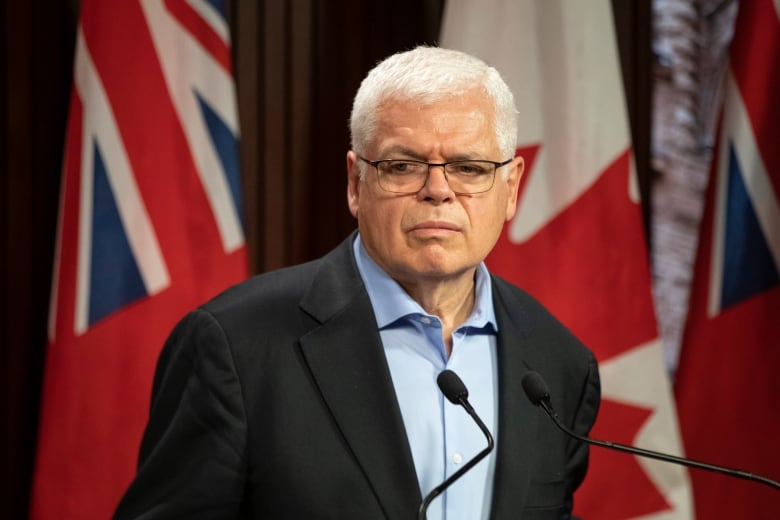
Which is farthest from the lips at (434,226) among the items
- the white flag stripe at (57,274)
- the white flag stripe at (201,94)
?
the white flag stripe at (57,274)

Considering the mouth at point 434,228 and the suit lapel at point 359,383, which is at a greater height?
the mouth at point 434,228

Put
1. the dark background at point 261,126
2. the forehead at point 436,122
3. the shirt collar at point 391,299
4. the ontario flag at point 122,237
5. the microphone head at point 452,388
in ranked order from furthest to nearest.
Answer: the dark background at point 261,126 → the ontario flag at point 122,237 → the shirt collar at point 391,299 → the forehead at point 436,122 → the microphone head at point 452,388

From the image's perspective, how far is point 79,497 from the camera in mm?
2438

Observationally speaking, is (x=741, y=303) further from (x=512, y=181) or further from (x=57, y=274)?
(x=57, y=274)

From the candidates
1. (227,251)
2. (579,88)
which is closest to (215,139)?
(227,251)

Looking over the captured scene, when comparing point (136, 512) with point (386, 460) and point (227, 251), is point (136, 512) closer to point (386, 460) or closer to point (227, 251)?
point (386, 460)

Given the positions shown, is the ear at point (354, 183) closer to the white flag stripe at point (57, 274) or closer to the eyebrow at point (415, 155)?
the eyebrow at point (415, 155)

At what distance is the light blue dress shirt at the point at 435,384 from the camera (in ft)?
4.83

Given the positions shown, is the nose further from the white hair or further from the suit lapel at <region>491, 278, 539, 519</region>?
the suit lapel at <region>491, 278, 539, 519</region>

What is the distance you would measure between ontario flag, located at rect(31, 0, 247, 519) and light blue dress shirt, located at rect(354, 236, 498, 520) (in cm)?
98

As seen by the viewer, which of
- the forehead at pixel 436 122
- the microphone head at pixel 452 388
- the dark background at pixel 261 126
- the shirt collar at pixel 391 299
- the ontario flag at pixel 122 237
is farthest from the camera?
the dark background at pixel 261 126

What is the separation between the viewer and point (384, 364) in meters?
1.48

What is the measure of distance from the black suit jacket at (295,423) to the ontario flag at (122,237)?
3.28ft

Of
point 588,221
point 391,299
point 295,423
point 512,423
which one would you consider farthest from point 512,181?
point 588,221
